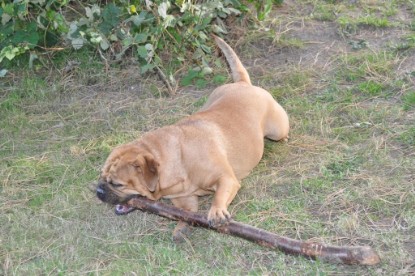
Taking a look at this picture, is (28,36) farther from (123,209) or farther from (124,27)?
(123,209)

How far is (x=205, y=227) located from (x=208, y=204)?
696mm

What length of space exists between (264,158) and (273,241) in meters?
1.81

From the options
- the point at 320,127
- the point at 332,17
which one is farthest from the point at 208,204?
the point at 332,17

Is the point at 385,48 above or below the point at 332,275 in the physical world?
below

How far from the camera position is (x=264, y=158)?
21.2ft

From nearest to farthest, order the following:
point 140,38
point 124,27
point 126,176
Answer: point 126,176
point 140,38
point 124,27

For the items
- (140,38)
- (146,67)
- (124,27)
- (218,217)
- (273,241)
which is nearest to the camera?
(273,241)

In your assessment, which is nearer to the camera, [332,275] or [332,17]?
[332,275]

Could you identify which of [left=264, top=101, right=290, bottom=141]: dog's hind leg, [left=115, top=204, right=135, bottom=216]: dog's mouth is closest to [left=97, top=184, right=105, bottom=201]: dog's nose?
[left=115, top=204, right=135, bottom=216]: dog's mouth

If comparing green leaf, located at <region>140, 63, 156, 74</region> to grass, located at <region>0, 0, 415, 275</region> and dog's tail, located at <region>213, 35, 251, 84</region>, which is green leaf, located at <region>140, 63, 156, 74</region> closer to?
grass, located at <region>0, 0, 415, 275</region>

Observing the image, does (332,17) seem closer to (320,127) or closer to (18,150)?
(320,127)

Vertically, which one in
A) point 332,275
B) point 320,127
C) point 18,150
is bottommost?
point 18,150

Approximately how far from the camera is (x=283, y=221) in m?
5.25

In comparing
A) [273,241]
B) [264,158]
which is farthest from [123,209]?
[264,158]
